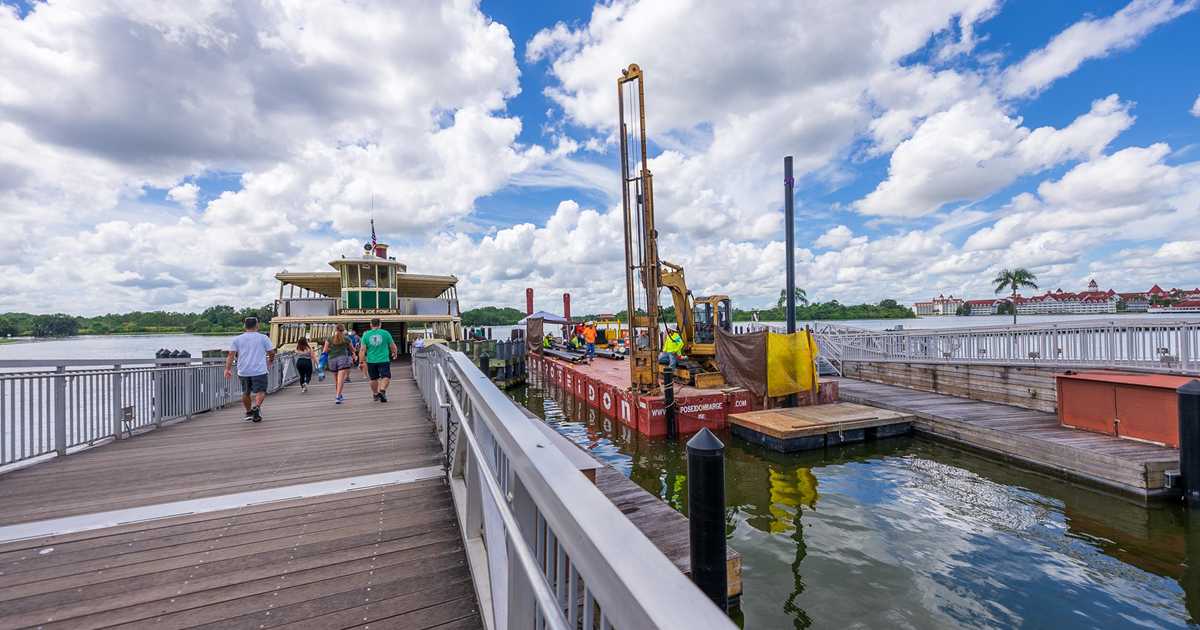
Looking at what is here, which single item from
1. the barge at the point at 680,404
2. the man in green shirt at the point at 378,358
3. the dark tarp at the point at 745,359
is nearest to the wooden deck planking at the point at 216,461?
the man in green shirt at the point at 378,358

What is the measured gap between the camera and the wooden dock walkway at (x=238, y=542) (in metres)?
2.55

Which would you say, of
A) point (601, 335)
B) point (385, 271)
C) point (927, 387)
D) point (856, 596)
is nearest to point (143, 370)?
point (856, 596)

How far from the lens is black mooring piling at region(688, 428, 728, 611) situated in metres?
3.73

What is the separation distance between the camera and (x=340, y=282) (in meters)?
23.8

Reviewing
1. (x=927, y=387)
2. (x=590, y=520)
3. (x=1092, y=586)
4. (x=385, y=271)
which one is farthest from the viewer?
(x=385, y=271)

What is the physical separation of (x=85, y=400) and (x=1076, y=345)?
1854cm

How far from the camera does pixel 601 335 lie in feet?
99.2

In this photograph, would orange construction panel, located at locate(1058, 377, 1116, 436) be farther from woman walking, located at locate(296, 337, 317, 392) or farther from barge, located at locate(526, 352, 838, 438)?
woman walking, located at locate(296, 337, 317, 392)

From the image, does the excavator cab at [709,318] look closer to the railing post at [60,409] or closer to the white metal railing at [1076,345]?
the white metal railing at [1076,345]

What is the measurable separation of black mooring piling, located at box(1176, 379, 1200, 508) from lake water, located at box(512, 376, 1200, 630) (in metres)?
0.36

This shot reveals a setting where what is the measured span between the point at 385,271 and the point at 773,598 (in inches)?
882

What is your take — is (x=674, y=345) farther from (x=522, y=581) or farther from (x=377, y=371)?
(x=522, y=581)

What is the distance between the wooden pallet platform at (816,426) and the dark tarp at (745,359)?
37.9 inches

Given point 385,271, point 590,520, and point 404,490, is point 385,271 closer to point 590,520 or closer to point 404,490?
point 404,490
